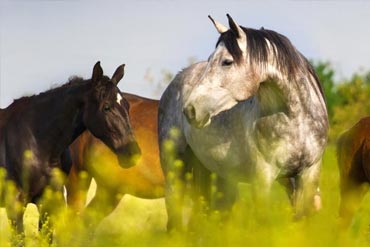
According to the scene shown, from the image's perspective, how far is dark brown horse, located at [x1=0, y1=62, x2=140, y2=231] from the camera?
31.4ft

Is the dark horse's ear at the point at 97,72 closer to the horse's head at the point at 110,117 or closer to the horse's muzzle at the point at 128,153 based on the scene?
the horse's head at the point at 110,117

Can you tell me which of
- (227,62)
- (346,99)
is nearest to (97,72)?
(227,62)

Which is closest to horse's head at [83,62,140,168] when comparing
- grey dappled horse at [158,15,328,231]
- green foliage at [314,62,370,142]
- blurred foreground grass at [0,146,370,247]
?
grey dappled horse at [158,15,328,231]

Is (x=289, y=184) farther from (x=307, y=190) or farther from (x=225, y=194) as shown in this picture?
(x=225, y=194)

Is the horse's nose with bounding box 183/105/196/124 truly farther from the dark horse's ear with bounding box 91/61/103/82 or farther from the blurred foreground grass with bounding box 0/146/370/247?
the dark horse's ear with bounding box 91/61/103/82

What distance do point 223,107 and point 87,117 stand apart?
217cm

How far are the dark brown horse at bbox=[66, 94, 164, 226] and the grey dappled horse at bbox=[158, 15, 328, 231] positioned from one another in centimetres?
351

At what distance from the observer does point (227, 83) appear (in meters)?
7.98

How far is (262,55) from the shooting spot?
8055 mm

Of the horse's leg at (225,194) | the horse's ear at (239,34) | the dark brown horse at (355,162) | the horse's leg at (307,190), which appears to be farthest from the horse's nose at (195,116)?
the dark brown horse at (355,162)

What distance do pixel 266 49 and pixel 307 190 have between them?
1.33 m

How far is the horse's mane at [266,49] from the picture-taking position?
8031 mm

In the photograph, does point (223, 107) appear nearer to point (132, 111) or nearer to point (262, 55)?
point (262, 55)

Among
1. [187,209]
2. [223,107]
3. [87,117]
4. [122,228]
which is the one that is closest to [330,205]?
[223,107]
